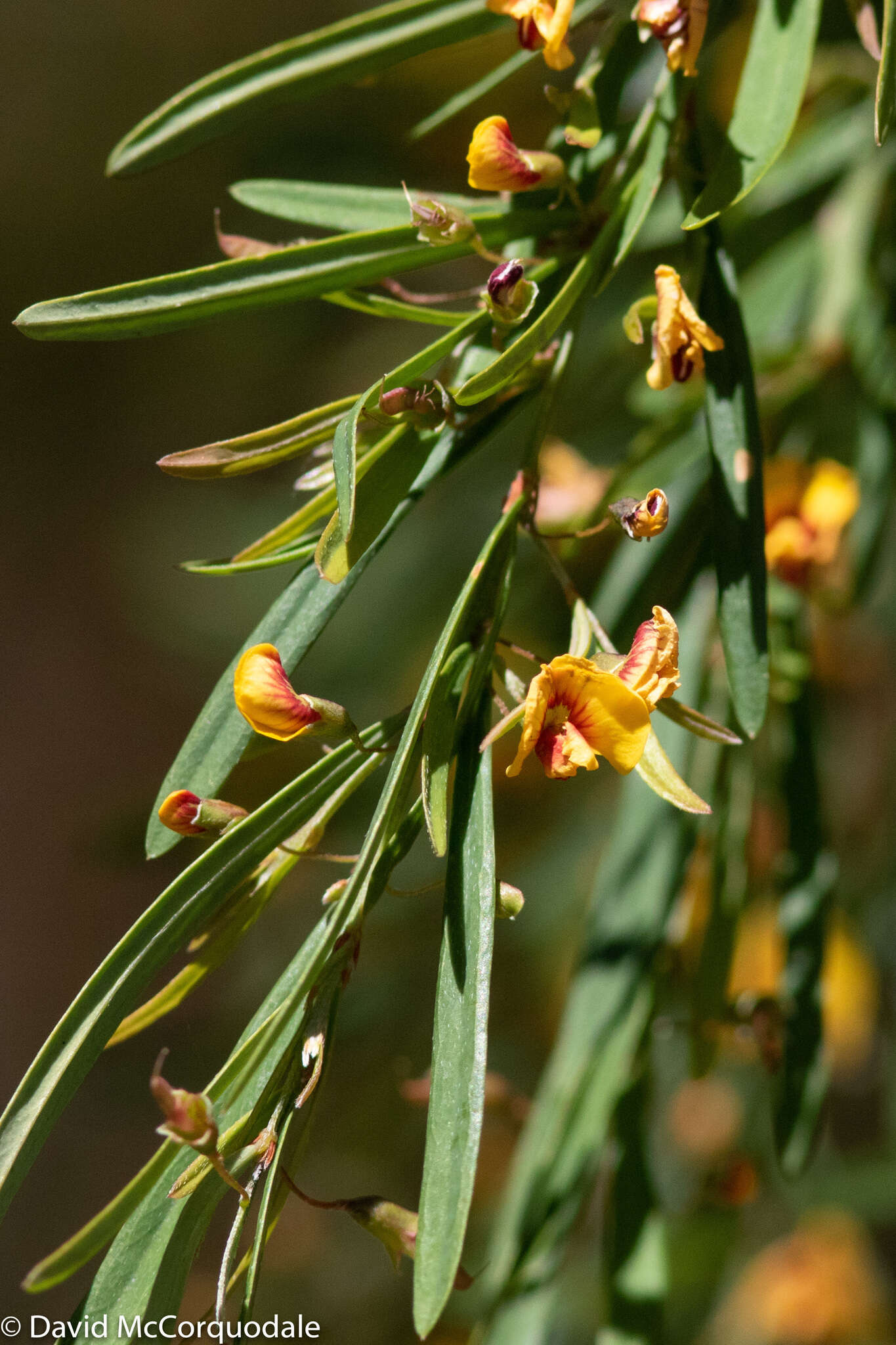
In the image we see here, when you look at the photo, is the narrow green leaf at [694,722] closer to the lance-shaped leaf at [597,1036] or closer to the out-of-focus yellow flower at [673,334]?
the out-of-focus yellow flower at [673,334]

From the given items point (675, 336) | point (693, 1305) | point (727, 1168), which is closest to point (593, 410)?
point (675, 336)

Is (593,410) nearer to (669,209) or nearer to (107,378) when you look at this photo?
(669,209)

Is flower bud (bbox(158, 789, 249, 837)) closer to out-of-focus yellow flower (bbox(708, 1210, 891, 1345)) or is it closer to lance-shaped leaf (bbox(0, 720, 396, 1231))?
lance-shaped leaf (bbox(0, 720, 396, 1231))

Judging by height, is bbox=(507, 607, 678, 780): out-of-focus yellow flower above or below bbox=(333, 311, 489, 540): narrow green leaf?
below

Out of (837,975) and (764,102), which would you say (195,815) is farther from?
(837,975)

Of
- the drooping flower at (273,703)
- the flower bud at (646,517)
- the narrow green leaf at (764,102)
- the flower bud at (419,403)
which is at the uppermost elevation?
the flower bud at (419,403)

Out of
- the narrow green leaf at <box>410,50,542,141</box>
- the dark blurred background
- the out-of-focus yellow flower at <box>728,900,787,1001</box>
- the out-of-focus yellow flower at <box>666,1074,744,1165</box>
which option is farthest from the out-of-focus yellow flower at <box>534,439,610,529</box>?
the out-of-focus yellow flower at <box>666,1074,744,1165</box>

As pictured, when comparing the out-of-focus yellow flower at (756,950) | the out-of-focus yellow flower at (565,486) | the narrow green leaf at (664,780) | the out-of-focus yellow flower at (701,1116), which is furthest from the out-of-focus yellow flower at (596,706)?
the out-of-focus yellow flower at (701,1116)
